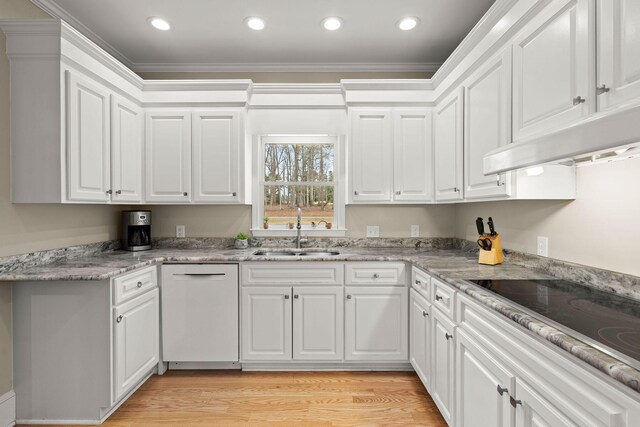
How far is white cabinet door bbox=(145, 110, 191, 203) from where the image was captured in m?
3.08

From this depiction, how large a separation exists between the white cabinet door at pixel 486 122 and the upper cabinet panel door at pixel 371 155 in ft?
2.66

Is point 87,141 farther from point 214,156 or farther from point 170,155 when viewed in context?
point 214,156

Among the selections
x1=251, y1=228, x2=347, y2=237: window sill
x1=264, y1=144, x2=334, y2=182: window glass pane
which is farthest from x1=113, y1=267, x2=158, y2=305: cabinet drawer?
x1=264, y1=144, x2=334, y2=182: window glass pane

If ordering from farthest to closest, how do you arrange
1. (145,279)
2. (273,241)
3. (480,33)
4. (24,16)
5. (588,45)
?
(273,241)
(145,279)
(24,16)
(480,33)
(588,45)

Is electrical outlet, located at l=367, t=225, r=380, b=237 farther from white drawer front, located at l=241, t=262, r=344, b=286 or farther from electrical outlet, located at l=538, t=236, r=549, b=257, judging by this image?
electrical outlet, located at l=538, t=236, r=549, b=257

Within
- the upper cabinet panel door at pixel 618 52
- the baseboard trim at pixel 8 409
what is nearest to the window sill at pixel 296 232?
the baseboard trim at pixel 8 409

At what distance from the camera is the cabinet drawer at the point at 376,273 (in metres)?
2.72

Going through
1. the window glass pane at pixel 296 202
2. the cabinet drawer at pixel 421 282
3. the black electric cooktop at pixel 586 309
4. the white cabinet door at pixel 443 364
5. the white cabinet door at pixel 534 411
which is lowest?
the white cabinet door at pixel 443 364

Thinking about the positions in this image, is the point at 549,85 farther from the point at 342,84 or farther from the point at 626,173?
the point at 342,84

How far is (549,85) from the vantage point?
1560mm

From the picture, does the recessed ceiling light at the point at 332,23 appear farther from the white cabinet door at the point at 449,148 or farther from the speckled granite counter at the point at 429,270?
the speckled granite counter at the point at 429,270

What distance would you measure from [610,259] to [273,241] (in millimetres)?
2502

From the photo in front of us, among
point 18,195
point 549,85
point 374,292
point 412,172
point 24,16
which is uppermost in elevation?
point 24,16

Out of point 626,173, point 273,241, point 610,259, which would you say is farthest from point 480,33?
point 273,241
